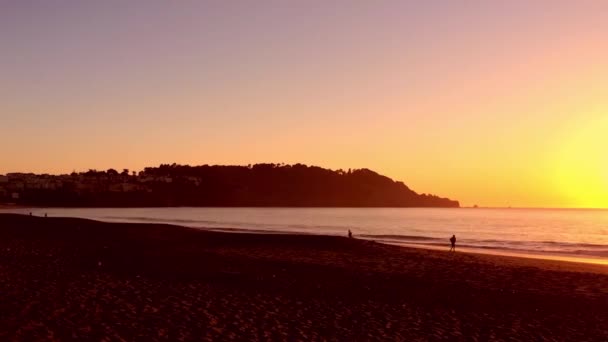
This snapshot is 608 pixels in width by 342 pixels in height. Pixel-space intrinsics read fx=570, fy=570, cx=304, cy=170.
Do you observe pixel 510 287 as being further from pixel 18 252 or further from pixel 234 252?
pixel 18 252

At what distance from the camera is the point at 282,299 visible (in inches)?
721

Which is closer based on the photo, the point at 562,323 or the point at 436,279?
the point at 562,323

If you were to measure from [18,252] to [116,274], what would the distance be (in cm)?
1024

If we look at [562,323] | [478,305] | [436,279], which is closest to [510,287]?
[436,279]

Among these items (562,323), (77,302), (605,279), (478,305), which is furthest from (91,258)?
(605,279)

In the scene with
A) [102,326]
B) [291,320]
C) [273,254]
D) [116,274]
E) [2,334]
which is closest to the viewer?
[2,334]

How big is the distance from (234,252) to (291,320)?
21.1 meters

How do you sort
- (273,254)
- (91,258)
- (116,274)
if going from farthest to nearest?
(273,254) → (91,258) → (116,274)

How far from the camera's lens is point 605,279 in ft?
87.9

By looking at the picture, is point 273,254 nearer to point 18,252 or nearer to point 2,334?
point 18,252

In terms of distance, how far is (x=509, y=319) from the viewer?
16.7 metres

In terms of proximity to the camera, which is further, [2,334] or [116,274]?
[116,274]

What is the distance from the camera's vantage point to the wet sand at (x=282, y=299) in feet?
45.4

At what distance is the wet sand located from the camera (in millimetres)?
13852
